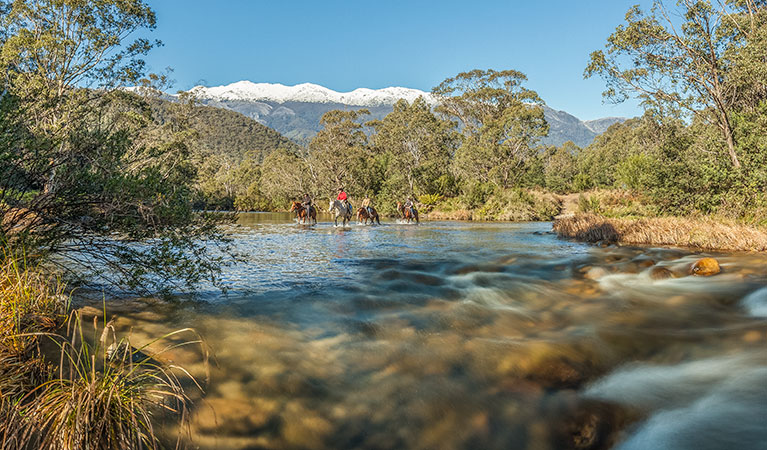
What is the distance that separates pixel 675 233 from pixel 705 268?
5457 millimetres

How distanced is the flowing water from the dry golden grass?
13.7 feet

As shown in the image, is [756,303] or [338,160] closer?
[756,303]

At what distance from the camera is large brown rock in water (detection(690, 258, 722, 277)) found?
26.9ft

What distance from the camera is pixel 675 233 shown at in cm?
1292

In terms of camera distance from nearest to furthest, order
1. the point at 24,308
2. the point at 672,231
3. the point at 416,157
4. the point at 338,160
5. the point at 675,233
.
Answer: the point at 24,308 → the point at 675,233 → the point at 672,231 → the point at 416,157 → the point at 338,160

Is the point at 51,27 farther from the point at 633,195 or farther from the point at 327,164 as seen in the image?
the point at 633,195

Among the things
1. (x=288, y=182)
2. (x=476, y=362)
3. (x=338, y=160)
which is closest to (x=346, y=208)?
(x=476, y=362)

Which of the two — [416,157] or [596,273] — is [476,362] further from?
[416,157]

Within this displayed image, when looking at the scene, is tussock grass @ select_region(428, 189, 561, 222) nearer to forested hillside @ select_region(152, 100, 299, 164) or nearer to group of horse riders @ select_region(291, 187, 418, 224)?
group of horse riders @ select_region(291, 187, 418, 224)

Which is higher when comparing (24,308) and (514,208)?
(514,208)

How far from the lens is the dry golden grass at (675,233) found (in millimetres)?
10992

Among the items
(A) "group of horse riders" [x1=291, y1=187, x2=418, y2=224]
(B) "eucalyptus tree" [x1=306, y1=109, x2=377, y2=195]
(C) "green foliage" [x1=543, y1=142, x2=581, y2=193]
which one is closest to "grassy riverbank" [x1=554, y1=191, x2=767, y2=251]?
(A) "group of horse riders" [x1=291, y1=187, x2=418, y2=224]

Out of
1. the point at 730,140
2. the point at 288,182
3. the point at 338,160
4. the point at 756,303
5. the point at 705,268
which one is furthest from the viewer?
the point at 288,182

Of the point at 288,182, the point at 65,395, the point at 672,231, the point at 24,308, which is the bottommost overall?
the point at 65,395
